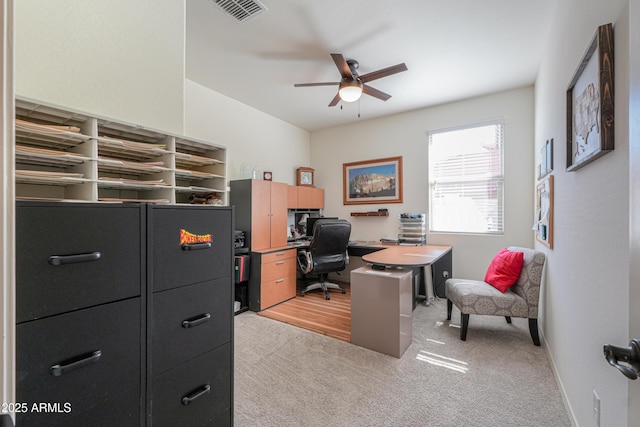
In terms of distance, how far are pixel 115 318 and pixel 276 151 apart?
3963 mm

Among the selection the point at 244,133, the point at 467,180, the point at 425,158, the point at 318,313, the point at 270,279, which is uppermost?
the point at 244,133

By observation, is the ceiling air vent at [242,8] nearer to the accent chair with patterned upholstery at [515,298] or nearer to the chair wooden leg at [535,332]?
the accent chair with patterned upholstery at [515,298]

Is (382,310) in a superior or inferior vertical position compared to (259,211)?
inferior

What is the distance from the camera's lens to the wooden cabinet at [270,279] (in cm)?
349

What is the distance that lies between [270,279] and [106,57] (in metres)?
2.85

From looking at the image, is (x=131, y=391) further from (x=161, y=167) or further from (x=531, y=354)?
(x=531, y=354)

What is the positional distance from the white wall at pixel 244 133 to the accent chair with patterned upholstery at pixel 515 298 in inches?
130

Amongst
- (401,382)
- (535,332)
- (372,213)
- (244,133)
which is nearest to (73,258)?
(401,382)

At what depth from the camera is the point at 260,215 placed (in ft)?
12.2

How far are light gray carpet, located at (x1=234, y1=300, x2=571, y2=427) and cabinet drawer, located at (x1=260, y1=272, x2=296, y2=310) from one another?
27.9 inches

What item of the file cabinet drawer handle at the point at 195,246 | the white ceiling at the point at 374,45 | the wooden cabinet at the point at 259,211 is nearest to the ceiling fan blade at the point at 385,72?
the white ceiling at the point at 374,45

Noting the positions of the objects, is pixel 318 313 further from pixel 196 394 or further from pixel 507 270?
pixel 196 394

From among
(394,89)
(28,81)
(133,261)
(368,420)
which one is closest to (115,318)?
(133,261)

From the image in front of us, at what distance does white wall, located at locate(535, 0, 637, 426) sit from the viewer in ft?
3.31
